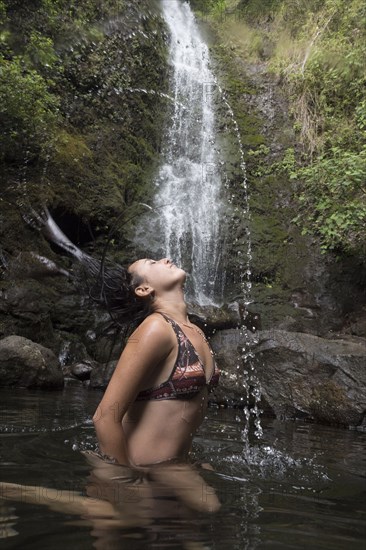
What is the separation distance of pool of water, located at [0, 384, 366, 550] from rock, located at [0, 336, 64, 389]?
242cm

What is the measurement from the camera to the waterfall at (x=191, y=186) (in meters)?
11.7

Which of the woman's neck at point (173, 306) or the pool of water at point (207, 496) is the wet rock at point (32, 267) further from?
the woman's neck at point (173, 306)

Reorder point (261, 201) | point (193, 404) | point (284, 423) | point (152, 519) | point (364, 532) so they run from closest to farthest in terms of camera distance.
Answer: point (152, 519) → point (364, 532) → point (193, 404) → point (284, 423) → point (261, 201)

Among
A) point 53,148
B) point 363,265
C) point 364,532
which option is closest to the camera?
point 364,532

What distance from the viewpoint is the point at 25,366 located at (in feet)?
23.8

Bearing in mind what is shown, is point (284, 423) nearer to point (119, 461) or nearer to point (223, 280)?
point (119, 461)

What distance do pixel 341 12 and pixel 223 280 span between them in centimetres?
853

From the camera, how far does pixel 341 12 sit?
14.5 metres

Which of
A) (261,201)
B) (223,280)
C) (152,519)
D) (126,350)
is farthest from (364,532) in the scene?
(261,201)

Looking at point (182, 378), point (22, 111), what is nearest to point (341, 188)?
point (22, 111)

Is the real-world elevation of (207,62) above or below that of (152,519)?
above

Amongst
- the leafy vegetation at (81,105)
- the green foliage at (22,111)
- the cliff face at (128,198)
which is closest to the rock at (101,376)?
the cliff face at (128,198)

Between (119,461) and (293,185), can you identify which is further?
(293,185)

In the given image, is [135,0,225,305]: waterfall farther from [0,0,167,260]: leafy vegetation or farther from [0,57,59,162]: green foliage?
[0,57,59,162]: green foliage
